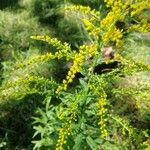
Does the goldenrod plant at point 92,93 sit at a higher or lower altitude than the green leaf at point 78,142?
higher

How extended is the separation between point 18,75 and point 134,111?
2.03 metres

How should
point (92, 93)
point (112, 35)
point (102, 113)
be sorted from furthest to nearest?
point (92, 93) < point (112, 35) < point (102, 113)

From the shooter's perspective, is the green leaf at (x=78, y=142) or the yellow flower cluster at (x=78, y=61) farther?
the green leaf at (x=78, y=142)

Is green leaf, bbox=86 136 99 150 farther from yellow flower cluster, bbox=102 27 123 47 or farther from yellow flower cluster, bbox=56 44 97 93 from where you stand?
yellow flower cluster, bbox=102 27 123 47

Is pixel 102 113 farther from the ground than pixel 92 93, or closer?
closer

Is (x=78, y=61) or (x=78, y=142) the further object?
(x=78, y=142)

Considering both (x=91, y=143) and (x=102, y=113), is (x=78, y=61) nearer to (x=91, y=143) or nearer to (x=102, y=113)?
(x=102, y=113)

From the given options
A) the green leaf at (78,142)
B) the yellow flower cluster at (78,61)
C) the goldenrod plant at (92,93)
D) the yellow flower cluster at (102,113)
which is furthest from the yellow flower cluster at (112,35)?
the green leaf at (78,142)

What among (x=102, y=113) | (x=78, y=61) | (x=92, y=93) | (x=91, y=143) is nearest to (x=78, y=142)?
(x=91, y=143)

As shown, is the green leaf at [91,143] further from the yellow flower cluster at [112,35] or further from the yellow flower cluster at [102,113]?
the yellow flower cluster at [112,35]

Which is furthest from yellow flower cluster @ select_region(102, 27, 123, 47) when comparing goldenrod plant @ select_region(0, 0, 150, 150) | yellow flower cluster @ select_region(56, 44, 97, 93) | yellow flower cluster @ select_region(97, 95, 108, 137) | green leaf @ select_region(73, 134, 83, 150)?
green leaf @ select_region(73, 134, 83, 150)

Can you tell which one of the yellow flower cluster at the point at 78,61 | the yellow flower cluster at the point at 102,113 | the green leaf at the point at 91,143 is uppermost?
the yellow flower cluster at the point at 78,61

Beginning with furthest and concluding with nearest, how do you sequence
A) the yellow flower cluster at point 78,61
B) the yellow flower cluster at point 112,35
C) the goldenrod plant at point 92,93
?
the yellow flower cluster at point 112,35
the goldenrod plant at point 92,93
the yellow flower cluster at point 78,61

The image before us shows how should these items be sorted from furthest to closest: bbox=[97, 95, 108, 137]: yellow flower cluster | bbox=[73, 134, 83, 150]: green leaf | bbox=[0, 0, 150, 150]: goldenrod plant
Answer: bbox=[73, 134, 83, 150]: green leaf, bbox=[0, 0, 150, 150]: goldenrod plant, bbox=[97, 95, 108, 137]: yellow flower cluster
